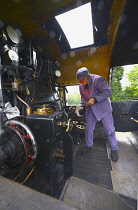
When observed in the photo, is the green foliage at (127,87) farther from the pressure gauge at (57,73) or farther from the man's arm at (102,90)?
the man's arm at (102,90)

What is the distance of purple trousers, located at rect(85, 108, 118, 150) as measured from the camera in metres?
2.23

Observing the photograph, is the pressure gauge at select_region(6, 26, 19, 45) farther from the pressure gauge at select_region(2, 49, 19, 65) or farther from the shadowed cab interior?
the pressure gauge at select_region(2, 49, 19, 65)

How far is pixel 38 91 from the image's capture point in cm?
282

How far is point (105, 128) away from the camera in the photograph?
227cm

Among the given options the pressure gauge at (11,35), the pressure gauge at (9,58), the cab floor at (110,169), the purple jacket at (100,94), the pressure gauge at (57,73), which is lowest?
the cab floor at (110,169)

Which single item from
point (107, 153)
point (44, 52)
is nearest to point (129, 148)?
point (107, 153)

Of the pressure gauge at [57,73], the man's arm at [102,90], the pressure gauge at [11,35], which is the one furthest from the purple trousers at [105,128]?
the pressure gauge at [11,35]

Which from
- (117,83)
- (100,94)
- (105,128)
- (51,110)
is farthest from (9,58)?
(117,83)

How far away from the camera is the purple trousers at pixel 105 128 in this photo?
7.33 feet

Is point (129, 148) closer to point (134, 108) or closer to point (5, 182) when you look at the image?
point (134, 108)

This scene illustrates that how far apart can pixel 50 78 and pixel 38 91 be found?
2.63 feet

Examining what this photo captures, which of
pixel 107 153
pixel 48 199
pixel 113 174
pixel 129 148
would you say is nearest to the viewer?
pixel 48 199

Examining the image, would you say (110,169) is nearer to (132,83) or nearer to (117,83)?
(132,83)

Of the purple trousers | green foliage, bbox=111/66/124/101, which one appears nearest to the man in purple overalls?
the purple trousers
